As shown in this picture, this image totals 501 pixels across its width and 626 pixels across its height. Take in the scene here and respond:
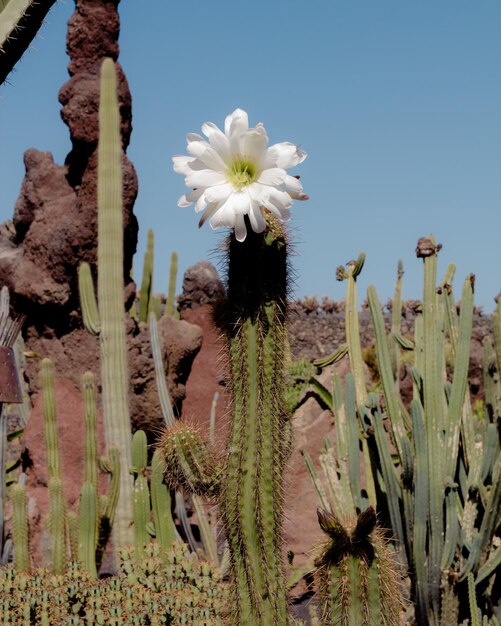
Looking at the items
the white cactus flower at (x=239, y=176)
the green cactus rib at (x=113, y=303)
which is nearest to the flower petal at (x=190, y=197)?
the white cactus flower at (x=239, y=176)

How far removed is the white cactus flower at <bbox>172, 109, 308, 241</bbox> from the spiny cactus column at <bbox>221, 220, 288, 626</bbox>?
14 cm

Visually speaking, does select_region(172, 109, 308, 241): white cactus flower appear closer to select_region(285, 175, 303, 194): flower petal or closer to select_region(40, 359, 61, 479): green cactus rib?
select_region(285, 175, 303, 194): flower petal

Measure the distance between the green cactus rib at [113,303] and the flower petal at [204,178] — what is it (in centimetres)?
363

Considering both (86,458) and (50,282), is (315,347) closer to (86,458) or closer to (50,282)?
(50,282)

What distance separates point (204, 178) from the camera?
123 inches

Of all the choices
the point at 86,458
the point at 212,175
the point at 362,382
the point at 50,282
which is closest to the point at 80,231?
the point at 50,282

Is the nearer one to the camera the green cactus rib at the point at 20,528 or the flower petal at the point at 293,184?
the flower petal at the point at 293,184

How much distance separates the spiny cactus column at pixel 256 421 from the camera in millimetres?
3205

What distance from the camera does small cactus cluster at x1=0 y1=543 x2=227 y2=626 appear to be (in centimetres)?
472

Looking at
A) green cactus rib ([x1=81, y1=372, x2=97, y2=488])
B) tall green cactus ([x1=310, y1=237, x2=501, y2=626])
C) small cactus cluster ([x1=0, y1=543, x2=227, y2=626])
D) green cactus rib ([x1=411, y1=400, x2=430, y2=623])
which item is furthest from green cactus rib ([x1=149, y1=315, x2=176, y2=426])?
green cactus rib ([x1=411, y1=400, x2=430, y2=623])

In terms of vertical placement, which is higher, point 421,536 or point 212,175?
point 212,175

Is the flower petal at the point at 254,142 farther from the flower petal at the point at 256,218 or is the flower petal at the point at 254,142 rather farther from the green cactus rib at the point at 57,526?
the green cactus rib at the point at 57,526

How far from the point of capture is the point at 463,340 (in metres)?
4.73

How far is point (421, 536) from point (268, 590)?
1.52m
